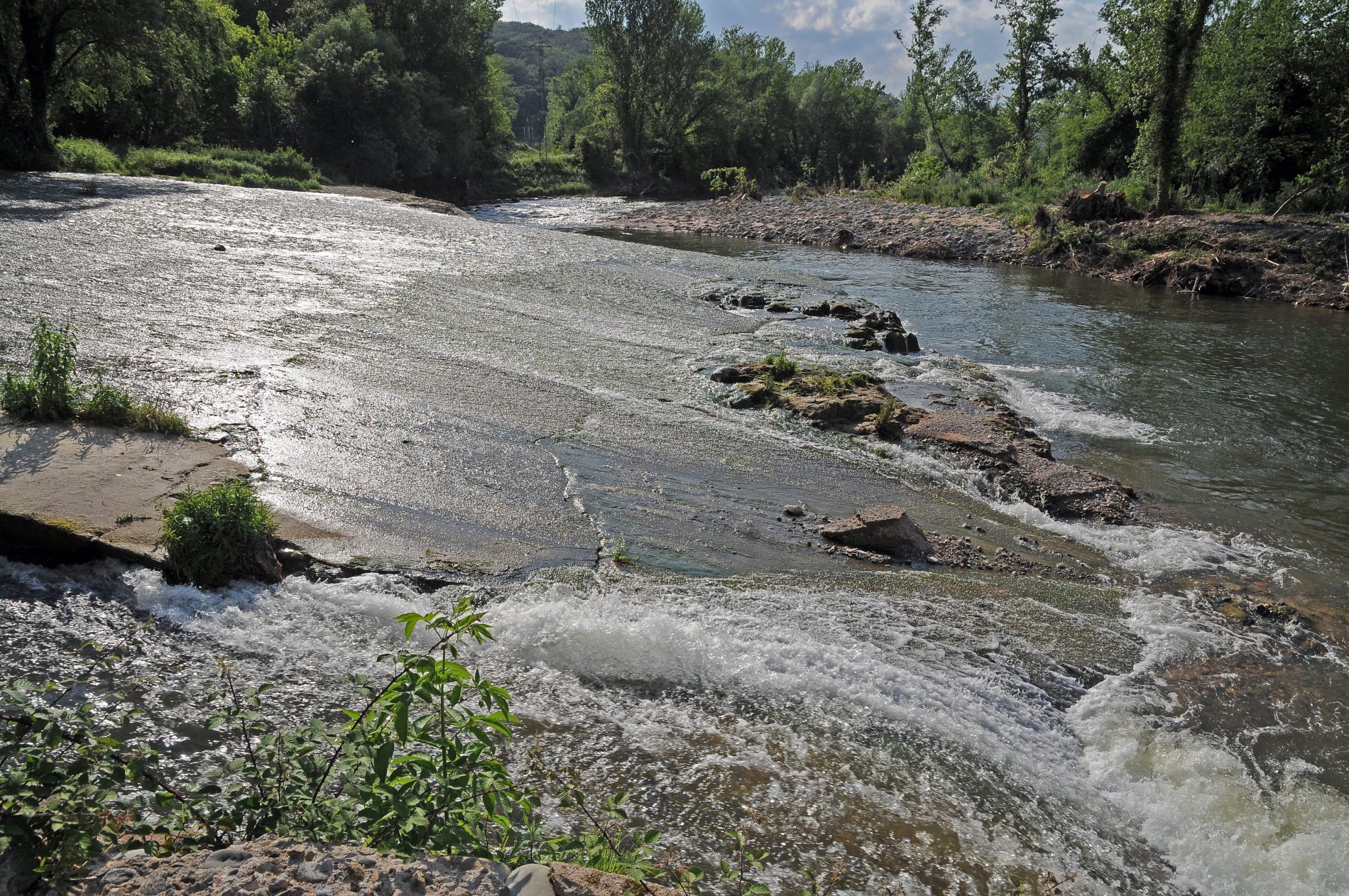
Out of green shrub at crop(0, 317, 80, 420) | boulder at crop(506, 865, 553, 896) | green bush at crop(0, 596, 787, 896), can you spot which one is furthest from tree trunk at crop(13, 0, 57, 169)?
boulder at crop(506, 865, 553, 896)

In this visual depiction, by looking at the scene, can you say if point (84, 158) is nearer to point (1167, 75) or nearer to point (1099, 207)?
point (1099, 207)

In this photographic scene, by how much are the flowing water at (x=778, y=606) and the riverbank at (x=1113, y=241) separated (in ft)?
35.6

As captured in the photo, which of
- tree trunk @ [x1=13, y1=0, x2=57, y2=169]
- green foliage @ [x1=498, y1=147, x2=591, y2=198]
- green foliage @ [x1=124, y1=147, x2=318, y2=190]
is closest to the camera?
tree trunk @ [x1=13, y1=0, x2=57, y2=169]

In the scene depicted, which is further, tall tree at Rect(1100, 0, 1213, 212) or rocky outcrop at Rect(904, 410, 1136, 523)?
tall tree at Rect(1100, 0, 1213, 212)

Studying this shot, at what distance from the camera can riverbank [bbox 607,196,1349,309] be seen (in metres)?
21.0

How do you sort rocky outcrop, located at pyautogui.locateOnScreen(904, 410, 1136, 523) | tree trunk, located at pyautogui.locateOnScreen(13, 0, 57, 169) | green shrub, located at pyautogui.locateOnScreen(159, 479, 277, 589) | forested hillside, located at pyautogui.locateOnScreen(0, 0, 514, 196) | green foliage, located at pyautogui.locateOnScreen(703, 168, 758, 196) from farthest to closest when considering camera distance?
green foliage, located at pyautogui.locateOnScreen(703, 168, 758, 196) < forested hillside, located at pyautogui.locateOnScreen(0, 0, 514, 196) < tree trunk, located at pyautogui.locateOnScreen(13, 0, 57, 169) < rocky outcrop, located at pyautogui.locateOnScreen(904, 410, 1136, 523) < green shrub, located at pyautogui.locateOnScreen(159, 479, 277, 589)

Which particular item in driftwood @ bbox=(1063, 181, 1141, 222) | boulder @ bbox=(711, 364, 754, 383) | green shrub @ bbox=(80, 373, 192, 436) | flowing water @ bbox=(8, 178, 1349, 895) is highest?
driftwood @ bbox=(1063, 181, 1141, 222)

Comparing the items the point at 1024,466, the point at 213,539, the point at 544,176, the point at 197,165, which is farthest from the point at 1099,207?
the point at 544,176

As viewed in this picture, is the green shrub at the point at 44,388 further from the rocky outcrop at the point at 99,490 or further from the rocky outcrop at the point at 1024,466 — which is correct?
the rocky outcrop at the point at 1024,466

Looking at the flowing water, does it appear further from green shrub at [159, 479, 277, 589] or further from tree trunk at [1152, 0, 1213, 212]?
tree trunk at [1152, 0, 1213, 212]

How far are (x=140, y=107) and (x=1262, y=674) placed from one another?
3850 centimetres

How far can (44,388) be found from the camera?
635 centimetres

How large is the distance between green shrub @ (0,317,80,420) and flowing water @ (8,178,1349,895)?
37.5 inches

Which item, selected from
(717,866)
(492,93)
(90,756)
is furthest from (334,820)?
(492,93)
